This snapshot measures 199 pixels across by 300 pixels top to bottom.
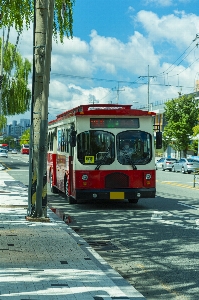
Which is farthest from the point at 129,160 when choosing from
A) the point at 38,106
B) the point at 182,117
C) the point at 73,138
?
the point at 182,117

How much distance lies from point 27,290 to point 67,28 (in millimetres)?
7704

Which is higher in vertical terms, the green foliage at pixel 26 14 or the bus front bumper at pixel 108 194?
the green foliage at pixel 26 14

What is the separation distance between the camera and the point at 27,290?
7125 mm

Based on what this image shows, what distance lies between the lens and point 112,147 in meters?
18.1

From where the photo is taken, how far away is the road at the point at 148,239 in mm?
8352

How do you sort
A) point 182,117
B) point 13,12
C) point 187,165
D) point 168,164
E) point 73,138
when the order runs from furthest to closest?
1. point 182,117
2. point 168,164
3. point 187,165
4. point 73,138
5. point 13,12

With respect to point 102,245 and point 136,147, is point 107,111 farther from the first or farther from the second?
point 102,245

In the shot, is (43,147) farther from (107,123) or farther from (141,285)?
(141,285)

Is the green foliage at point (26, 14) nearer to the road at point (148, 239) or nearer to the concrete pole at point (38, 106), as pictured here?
the concrete pole at point (38, 106)

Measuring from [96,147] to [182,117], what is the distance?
58.2 meters

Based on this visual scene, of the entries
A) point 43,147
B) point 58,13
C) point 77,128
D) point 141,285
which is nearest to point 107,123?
point 77,128

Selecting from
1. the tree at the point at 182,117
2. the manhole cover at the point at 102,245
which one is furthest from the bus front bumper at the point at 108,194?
the tree at the point at 182,117

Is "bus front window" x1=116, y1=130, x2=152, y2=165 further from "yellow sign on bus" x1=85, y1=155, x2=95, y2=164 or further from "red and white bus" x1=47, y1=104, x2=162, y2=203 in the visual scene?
"yellow sign on bus" x1=85, y1=155, x2=95, y2=164

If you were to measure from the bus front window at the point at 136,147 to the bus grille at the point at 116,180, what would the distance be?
51 centimetres
